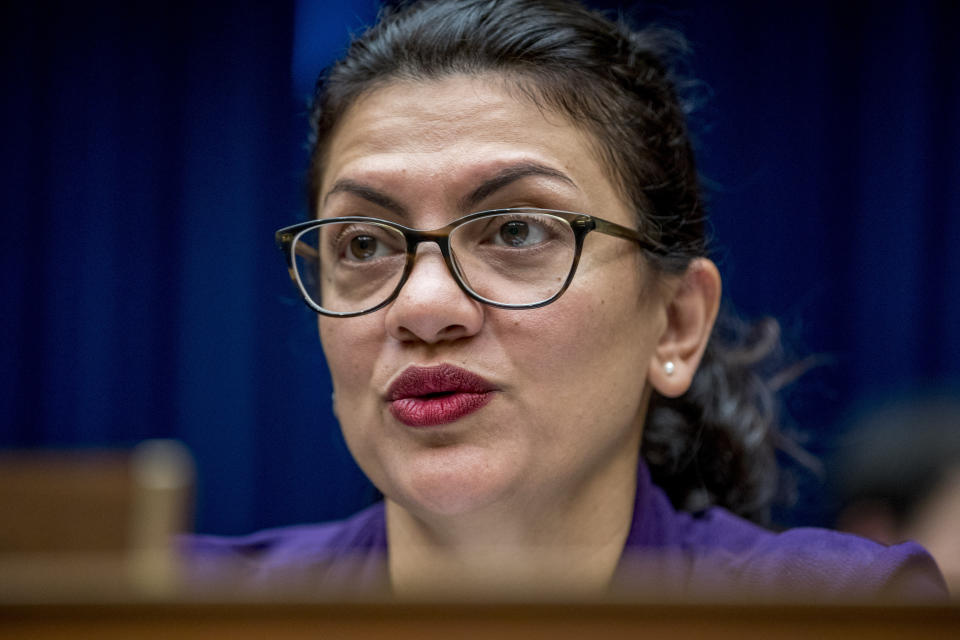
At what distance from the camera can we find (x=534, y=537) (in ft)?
3.49

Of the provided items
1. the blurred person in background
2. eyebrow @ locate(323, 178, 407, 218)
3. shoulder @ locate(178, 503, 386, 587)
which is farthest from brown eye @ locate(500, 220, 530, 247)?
the blurred person in background

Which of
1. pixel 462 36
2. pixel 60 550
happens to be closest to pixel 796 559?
pixel 462 36

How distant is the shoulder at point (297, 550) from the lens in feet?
4.17

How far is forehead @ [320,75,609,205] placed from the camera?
0.99 metres

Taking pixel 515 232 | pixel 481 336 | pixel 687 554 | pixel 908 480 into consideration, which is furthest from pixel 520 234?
pixel 908 480

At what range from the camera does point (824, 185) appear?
2.47 meters

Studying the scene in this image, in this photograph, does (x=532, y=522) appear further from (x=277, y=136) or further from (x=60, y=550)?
(x=277, y=136)

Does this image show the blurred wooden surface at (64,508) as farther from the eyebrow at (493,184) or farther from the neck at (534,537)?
the eyebrow at (493,184)

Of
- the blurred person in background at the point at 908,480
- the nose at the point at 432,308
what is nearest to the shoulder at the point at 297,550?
the nose at the point at 432,308

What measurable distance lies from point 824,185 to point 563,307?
178 cm

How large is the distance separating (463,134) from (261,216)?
1.81 metres

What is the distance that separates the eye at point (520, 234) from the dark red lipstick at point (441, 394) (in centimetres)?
16

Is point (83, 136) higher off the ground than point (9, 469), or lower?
higher

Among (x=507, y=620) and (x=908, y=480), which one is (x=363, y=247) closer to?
(x=507, y=620)
